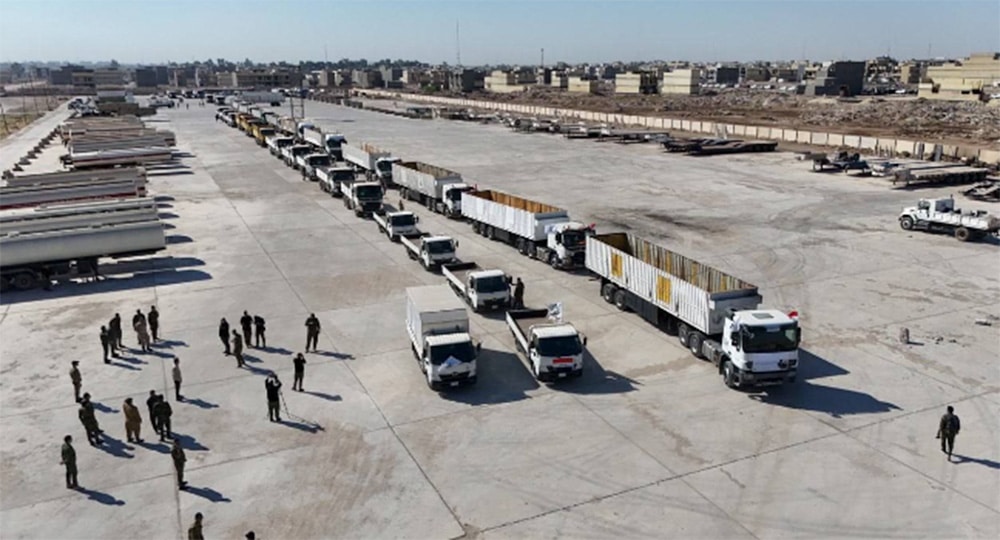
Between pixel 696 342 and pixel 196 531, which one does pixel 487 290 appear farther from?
pixel 196 531

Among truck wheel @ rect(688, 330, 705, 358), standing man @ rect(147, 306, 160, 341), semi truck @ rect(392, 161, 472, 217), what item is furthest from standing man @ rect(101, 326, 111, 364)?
semi truck @ rect(392, 161, 472, 217)

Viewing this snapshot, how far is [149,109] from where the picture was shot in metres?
146

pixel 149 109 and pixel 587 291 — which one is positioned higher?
pixel 149 109

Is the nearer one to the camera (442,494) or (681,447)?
(442,494)

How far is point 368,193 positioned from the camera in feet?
152

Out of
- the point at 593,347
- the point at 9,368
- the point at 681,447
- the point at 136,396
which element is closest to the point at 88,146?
the point at 9,368

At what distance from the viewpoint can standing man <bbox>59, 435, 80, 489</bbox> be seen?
16609 mm

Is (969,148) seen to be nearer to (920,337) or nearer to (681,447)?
(920,337)

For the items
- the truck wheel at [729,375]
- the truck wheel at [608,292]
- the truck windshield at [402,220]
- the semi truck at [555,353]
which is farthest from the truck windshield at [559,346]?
the truck windshield at [402,220]

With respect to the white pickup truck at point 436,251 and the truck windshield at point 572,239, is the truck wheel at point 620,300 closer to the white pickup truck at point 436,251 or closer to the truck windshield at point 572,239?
the truck windshield at point 572,239

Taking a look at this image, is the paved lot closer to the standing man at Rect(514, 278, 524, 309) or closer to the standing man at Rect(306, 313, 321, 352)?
the standing man at Rect(306, 313, 321, 352)

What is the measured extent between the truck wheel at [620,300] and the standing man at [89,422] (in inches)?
707

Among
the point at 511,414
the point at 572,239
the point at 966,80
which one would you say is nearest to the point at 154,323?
the point at 511,414

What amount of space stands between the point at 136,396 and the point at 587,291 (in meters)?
17.4
